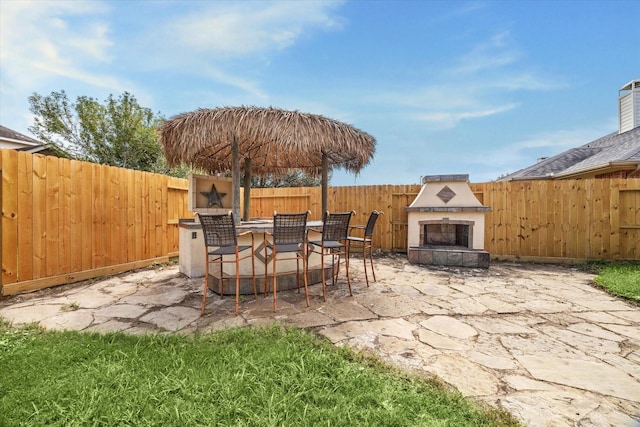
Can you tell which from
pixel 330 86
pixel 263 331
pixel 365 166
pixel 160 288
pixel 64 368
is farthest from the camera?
pixel 330 86

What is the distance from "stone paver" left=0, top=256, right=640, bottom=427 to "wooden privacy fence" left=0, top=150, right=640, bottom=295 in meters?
0.51

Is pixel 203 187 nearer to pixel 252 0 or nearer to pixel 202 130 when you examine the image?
pixel 202 130

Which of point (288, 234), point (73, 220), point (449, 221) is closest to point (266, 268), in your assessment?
point (288, 234)

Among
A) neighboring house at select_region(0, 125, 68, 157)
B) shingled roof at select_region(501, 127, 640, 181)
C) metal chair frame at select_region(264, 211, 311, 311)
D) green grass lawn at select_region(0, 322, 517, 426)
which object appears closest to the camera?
green grass lawn at select_region(0, 322, 517, 426)

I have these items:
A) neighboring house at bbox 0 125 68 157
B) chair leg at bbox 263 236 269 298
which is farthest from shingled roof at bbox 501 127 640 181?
neighboring house at bbox 0 125 68 157

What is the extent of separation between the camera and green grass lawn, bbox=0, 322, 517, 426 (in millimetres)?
1404

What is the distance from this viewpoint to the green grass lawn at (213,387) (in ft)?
4.61

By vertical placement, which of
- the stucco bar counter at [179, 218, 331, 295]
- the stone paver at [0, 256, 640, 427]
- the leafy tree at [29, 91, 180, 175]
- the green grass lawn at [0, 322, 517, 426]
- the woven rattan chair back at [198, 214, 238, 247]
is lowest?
the stone paver at [0, 256, 640, 427]

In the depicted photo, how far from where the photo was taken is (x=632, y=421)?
4.63 feet

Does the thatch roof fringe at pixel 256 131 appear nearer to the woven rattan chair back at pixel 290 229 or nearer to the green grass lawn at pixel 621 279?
the woven rattan chair back at pixel 290 229

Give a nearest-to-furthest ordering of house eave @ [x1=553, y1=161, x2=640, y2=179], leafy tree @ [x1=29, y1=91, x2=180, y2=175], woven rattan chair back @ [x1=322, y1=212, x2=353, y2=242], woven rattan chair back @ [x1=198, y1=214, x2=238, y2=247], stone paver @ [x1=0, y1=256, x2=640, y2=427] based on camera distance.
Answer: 1. stone paver @ [x1=0, y1=256, x2=640, y2=427]
2. woven rattan chair back @ [x1=198, y1=214, x2=238, y2=247]
3. woven rattan chair back @ [x1=322, y1=212, x2=353, y2=242]
4. house eave @ [x1=553, y1=161, x2=640, y2=179]
5. leafy tree @ [x1=29, y1=91, x2=180, y2=175]

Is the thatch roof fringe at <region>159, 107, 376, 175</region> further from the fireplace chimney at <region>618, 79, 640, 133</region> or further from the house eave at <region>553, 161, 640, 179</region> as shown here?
the fireplace chimney at <region>618, 79, 640, 133</region>

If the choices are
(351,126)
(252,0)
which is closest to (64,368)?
(351,126)

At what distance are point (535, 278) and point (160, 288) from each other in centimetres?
602
